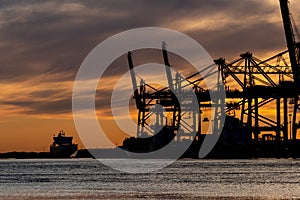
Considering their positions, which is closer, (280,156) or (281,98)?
(281,98)

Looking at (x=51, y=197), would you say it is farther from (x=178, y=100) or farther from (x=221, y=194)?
(x=178, y=100)

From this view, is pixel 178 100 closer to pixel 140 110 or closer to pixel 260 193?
pixel 140 110

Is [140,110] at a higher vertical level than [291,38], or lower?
lower

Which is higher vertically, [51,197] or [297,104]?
[297,104]

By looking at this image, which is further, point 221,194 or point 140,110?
point 140,110

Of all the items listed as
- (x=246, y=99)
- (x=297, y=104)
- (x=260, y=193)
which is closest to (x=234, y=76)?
(x=246, y=99)

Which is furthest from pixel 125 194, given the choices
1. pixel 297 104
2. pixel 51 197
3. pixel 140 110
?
pixel 140 110

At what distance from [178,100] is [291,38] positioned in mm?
30055

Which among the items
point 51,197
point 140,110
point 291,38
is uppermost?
point 291,38

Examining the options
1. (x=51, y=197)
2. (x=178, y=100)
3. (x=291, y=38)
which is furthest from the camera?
(x=178, y=100)

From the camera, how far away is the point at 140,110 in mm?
195125

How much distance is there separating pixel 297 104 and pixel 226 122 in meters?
24.8

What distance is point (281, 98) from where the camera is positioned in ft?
599

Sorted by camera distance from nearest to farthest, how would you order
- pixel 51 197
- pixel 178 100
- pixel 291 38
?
pixel 51 197 < pixel 291 38 < pixel 178 100
